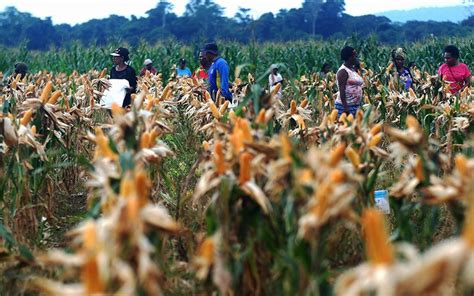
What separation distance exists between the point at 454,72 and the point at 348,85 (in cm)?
240

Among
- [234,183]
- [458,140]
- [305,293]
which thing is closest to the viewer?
[305,293]

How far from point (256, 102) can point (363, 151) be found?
2.40ft

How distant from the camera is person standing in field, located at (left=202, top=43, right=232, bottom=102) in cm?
849

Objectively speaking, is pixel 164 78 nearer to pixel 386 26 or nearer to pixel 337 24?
pixel 386 26

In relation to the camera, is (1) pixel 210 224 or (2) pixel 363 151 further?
(2) pixel 363 151

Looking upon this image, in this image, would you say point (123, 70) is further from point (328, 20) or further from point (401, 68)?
point (328, 20)

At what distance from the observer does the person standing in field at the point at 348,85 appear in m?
7.48

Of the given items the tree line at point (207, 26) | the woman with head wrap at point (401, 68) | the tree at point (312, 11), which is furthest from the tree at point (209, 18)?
the woman with head wrap at point (401, 68)

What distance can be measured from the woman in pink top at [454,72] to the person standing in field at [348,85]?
2.05 m

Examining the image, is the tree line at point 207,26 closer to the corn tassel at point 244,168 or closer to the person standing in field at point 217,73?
the person standing in field at point 217,73

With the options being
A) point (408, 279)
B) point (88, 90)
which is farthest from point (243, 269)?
point (88, 90)

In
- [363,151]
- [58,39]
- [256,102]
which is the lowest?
[58,39]

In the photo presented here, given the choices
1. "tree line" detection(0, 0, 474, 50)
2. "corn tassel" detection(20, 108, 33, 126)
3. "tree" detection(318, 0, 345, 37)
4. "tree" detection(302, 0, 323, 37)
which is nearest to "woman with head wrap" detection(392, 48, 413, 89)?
"corn tassel" detection(20, 108, 33, 126)

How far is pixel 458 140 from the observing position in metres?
5.79
